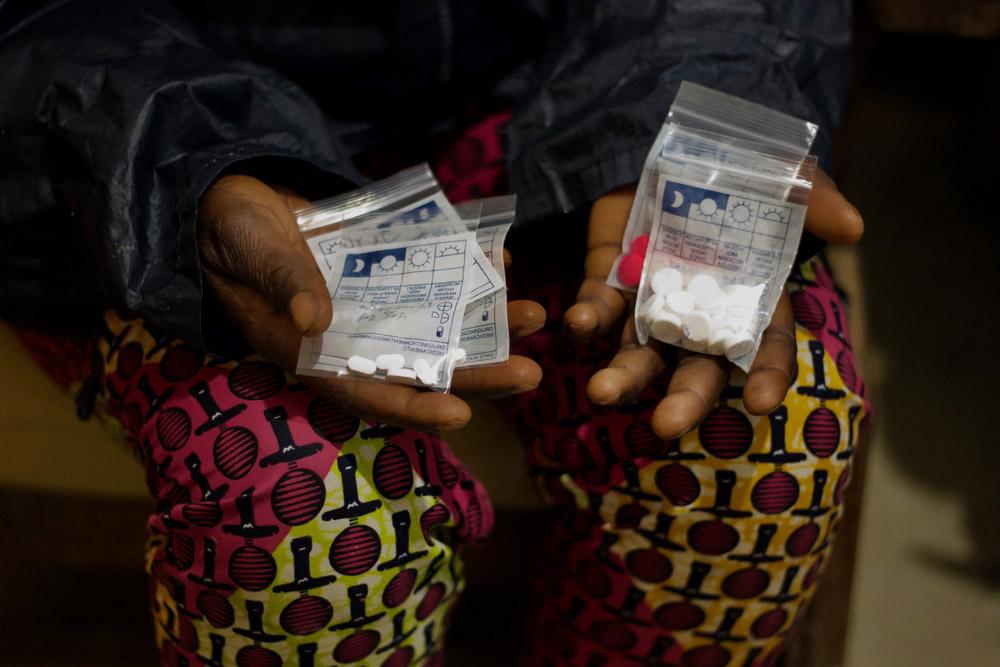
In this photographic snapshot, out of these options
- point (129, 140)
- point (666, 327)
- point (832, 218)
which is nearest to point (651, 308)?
point (666, 327)

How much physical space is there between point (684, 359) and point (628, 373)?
45mm

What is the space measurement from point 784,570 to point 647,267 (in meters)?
0.24

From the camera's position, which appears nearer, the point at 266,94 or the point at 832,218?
the point at 832,218

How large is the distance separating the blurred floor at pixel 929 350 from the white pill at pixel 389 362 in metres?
0.64

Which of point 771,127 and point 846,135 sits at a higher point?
point 771,127

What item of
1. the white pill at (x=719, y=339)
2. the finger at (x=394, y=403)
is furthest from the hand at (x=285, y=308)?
the white pill at (x=719, y=339)

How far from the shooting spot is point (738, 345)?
49 centimetres

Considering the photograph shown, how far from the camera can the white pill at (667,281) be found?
1.72 feet

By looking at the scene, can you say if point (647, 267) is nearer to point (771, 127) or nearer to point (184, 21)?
point (771, 127)

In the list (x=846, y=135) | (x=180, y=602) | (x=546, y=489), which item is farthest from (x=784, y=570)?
(x=846, y=135)

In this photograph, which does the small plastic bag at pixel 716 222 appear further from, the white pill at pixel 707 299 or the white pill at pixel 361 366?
the white pill at pixel 361 366

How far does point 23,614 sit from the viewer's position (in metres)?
0.90

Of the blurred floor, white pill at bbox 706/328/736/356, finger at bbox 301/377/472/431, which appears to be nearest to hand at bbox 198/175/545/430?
finger at bbox 301/377/472/431

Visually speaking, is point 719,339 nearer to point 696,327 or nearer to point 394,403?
point 696,327
